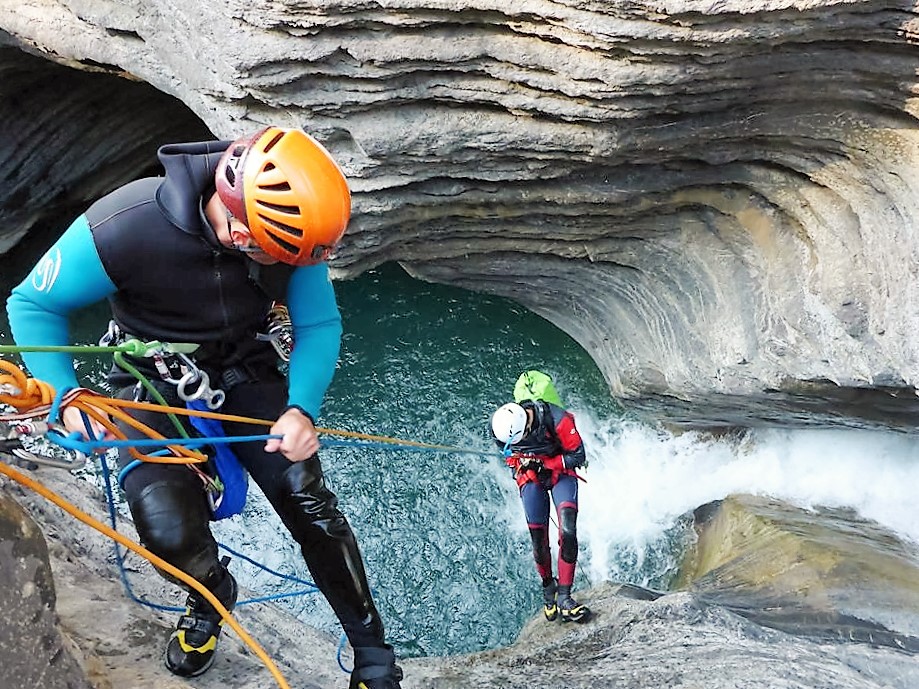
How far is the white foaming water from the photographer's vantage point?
5273 millimetres

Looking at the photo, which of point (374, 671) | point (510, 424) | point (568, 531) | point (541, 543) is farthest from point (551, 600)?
point (374, 671)

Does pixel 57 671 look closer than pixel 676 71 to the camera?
Yes

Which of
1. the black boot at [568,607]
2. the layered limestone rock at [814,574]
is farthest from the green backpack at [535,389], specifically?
the layered limestone rock at [814,574]

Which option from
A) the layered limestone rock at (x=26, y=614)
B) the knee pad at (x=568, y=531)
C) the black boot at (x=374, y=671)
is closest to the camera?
the layered limestone rock at (x=26, y=614)

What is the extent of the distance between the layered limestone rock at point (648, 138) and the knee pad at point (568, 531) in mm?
1352

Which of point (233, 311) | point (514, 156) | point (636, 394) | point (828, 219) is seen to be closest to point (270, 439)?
point (233, 311)

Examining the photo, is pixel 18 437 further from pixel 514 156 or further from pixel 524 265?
pixel 524 265

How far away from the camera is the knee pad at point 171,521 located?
1.97 m

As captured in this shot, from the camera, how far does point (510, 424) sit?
12.4ft

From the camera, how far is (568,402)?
251 inches

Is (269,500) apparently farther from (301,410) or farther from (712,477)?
(712,477)

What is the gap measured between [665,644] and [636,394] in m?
2.89

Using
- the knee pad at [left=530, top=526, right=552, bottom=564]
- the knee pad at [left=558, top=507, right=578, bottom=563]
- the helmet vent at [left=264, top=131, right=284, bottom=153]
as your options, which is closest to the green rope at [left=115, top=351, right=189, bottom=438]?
the helmet vent at [left=264, top=131, right=284, bottom=153]

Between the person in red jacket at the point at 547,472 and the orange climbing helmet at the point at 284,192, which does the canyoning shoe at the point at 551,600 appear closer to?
the person in red jacket at the point at 547,472
